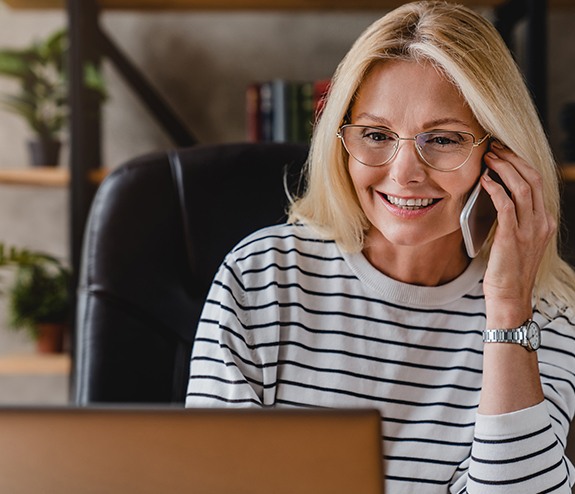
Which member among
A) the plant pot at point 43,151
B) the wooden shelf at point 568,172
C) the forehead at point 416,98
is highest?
the plant pot at point 43,151

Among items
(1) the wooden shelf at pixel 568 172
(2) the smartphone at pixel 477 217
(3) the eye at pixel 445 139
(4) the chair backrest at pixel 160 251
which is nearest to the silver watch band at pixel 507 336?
(2) the smartphone at pixel 477 217

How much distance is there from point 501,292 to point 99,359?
1.92 ft

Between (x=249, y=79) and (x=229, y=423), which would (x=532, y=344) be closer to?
(x=229, y=423)

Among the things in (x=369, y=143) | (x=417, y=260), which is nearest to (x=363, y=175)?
(x=369, y=143)

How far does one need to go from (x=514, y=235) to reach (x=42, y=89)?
1325 millimetres

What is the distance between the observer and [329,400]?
3.65ft

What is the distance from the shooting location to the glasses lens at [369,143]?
107 cm

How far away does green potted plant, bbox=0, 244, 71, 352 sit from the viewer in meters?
1.97

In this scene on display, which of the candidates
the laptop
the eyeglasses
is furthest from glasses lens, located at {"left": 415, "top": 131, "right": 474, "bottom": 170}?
the laptop

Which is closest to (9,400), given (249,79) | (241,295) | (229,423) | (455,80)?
(249,79)

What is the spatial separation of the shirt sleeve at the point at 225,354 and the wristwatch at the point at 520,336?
319 millimetres

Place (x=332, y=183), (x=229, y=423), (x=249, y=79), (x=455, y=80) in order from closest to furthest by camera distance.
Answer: (x=229, y=423), (x=455, y=80), (x=332, y=183), (x=249, y=79)

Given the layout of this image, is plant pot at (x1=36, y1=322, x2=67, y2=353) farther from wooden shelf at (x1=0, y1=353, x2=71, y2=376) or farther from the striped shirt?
the striped shirt

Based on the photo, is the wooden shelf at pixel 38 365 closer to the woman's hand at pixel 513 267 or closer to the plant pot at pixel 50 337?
the plant pot at pixel 50 337
